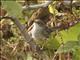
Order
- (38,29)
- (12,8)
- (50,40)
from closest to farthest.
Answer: (12,8) → (50,40) → (38,29)

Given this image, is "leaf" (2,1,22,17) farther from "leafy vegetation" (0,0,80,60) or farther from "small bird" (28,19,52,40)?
"small bird" (28,19,52,40)

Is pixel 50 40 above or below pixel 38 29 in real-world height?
above

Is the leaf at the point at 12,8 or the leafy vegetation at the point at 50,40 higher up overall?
the leaf at the point at 12,8

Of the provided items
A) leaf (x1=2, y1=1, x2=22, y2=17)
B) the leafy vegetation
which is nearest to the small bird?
the leafy vegetation

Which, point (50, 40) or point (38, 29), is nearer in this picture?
point (50, 40)

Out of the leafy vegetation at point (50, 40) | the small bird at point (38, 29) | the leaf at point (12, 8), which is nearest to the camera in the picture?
the leaf at point (12, 8)

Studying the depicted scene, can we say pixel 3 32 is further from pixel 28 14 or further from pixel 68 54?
pixel 68 54

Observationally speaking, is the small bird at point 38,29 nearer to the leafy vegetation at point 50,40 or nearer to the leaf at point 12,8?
the leafy vegetation at point 50,40

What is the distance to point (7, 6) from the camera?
2.26ft

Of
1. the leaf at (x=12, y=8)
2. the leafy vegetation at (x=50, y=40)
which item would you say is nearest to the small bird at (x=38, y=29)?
the leafy vegetation at (x=50, y=40)

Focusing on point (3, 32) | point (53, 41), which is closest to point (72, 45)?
point (53, 41)

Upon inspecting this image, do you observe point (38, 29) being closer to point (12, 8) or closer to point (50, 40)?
point (50, 40)

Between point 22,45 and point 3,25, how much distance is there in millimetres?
311

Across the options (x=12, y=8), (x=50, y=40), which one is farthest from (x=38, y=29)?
(x=12, y=8)
